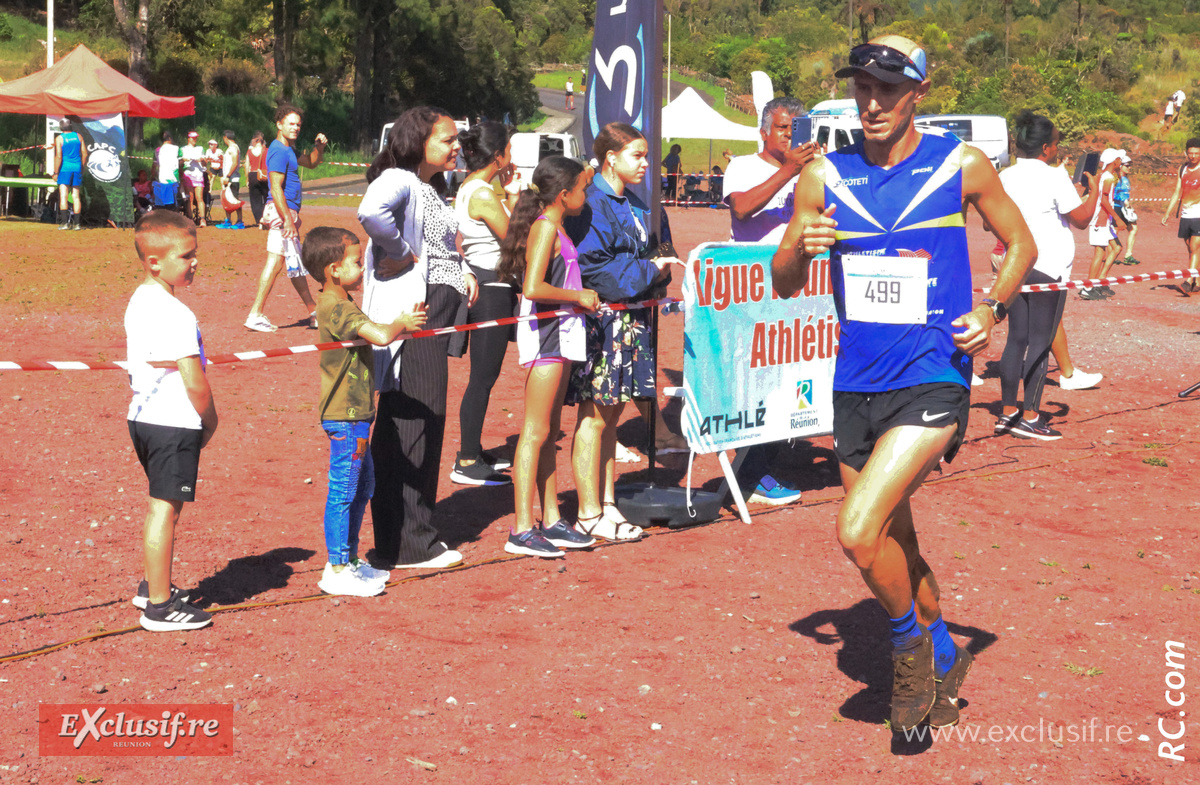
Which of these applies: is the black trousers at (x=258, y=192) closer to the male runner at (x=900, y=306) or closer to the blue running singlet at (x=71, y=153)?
the blue running singlet at (x=71, y=153)

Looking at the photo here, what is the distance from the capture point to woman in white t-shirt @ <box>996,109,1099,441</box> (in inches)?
323

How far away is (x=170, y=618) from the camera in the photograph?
4602mm

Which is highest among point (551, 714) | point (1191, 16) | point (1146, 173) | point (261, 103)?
point (1191, 16)

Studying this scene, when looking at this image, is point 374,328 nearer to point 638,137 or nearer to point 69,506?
point 638,137

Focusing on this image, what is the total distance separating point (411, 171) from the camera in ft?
17.3

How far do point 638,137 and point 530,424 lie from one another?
5.08ft

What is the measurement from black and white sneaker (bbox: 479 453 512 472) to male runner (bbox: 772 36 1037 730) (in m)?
3.57

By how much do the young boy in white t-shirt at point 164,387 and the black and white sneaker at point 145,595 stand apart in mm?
104

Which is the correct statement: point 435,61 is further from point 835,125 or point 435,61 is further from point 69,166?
point 69,166

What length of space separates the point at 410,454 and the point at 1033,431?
5.03 metres

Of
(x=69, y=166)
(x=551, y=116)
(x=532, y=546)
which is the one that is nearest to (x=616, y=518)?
(x=532, y=546)

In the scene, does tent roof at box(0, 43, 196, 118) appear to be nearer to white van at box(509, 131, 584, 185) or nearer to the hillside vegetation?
white van at box(509, 131, 584, 185)

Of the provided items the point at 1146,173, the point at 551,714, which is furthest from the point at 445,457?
the point at 1146,173

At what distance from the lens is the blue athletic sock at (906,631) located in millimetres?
3748
